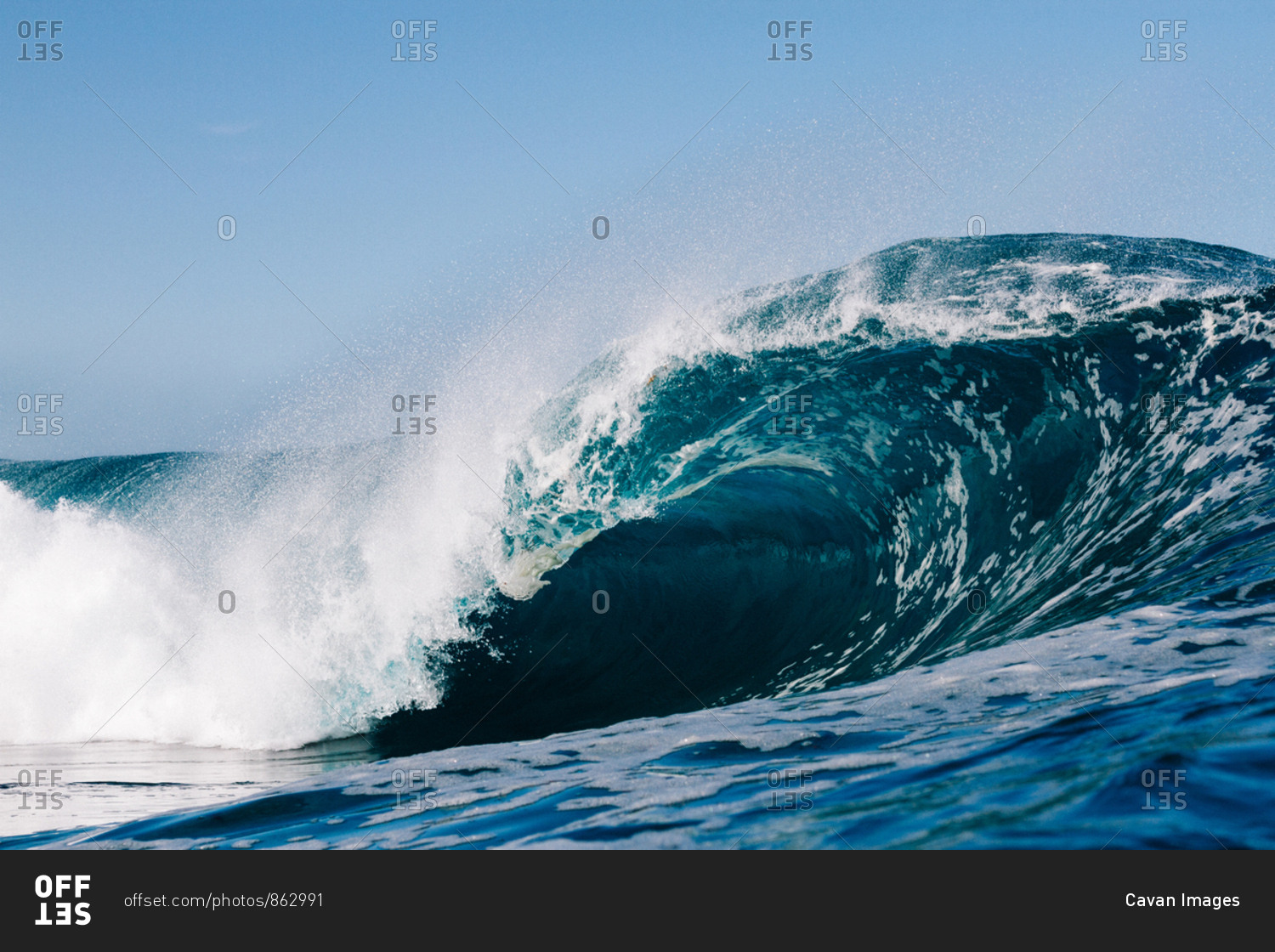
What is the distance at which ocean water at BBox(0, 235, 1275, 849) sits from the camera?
3.32 m

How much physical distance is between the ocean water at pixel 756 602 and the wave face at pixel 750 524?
0.12ft

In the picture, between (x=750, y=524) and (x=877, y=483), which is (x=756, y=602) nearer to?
(x=750, y=524)

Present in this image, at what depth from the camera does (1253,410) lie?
6.67 m

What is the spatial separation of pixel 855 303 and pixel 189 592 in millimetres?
8076

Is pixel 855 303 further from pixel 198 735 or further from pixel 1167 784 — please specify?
pixel 198 735
